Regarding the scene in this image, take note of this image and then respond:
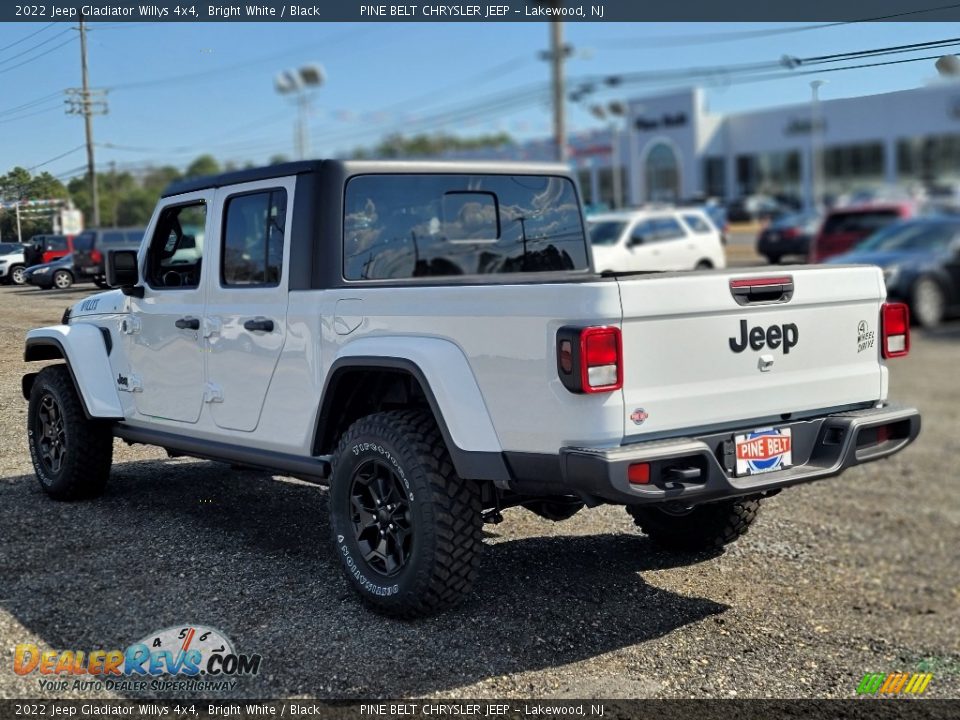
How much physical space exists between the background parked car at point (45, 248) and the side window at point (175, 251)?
0.43 metres

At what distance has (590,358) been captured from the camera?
4078 millimetres

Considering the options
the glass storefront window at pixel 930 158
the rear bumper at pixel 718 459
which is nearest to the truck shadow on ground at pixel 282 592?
the rear bumper at pixel 718 459

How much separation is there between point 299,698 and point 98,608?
1.15 m

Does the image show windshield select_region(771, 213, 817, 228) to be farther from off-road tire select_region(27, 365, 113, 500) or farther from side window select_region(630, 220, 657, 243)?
off-road tire select_region(27, 365, 113, 500)

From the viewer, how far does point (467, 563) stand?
14.9 feet

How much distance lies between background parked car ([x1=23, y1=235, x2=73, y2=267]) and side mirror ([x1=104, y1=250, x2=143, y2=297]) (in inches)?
8.8

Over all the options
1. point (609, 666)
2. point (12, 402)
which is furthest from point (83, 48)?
point (609, 666)

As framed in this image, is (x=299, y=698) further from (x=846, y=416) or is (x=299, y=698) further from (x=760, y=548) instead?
(x=760, y=548)

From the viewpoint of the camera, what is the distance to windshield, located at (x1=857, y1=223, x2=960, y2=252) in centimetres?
2120

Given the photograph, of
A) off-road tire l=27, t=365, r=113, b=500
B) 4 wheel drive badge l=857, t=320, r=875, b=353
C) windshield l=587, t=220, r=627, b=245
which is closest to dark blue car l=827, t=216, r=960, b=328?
windshield l=587, t=220, r=627, b=245

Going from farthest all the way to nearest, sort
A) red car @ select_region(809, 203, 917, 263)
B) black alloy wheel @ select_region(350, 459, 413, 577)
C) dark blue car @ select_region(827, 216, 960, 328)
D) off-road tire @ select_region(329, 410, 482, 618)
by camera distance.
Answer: red car @ select_region(809, 203, 917, 263) → dark blue car @ select_region(827, 216, 960, 328) → black alloy wheel @ select_region(350, 459, 413, 577) → off-road tire @ select_region(329, 410, 482, 618)

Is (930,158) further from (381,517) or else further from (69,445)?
(381,517)

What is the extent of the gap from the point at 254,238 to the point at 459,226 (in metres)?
1.15

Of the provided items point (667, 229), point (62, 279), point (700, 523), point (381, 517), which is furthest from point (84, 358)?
point (667, 229)
